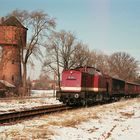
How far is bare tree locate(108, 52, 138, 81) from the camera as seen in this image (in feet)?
456

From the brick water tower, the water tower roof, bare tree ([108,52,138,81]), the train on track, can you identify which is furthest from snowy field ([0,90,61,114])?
bare tree ([108,52,138,81])

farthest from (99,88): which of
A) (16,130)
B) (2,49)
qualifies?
(2,49)

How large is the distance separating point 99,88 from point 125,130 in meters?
21.4

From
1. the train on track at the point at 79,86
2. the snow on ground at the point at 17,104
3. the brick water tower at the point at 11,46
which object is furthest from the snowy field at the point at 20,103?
the brick water tower at the point at 11,46

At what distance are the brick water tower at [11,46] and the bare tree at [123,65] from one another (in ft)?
216

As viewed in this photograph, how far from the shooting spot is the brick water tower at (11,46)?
71000mm

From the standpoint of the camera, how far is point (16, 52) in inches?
2808

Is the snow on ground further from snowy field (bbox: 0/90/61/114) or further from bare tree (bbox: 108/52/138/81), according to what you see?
bare tree (bbox: 108/52/138/81)

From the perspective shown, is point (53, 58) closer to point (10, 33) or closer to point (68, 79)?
point (10, 33)

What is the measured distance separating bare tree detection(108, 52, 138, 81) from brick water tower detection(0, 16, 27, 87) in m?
65.9

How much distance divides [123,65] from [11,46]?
80.0 meters

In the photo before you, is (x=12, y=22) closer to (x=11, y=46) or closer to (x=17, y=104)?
(x=11, y=46)

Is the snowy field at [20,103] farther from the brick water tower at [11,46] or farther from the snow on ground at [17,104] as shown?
the brick water tower at [11,46]

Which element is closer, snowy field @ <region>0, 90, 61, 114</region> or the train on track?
snowy field @ <region>0, 90, 61, 114</region>
